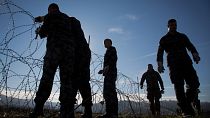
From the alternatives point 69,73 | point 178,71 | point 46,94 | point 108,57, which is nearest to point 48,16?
point 69,73

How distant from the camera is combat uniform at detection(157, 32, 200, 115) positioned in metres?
5.77

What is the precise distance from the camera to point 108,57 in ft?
22.9

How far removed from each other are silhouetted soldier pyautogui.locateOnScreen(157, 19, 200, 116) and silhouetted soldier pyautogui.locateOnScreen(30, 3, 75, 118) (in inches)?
94.2

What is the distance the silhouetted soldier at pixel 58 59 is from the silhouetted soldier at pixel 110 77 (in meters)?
2.22

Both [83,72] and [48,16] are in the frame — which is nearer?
[48,16]

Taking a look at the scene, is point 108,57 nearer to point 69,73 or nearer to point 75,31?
point 75,31

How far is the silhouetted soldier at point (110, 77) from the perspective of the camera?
22.2 ft

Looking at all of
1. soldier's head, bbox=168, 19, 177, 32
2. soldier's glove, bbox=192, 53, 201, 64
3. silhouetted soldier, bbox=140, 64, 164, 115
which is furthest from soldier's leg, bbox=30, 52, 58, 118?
silhouetted soldier, bbox=140, 64, 164, 115

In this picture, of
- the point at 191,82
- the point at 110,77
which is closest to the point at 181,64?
the point at 191,82

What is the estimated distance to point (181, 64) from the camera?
5891mm

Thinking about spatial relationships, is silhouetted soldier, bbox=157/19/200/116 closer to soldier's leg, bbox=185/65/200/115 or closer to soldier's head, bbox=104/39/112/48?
soldier's leg, bbox=185/65/200/115

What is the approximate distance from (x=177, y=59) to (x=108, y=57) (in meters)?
1.85

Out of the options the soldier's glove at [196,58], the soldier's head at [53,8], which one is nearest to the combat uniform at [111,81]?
the soldier's glove at [196,58]


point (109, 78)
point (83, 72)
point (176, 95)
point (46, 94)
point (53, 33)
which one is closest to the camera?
point (46, 94)
